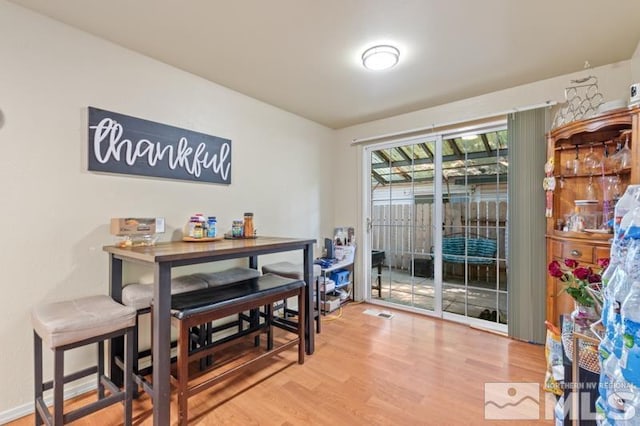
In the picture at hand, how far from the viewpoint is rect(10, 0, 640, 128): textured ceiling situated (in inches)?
64.1

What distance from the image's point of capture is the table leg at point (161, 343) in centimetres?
145

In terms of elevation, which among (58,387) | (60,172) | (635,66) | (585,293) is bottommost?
(58,387)

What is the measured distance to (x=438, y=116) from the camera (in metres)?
3.12

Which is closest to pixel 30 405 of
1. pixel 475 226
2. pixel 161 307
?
pixel 161 307

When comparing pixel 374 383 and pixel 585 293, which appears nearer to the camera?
pixel 585 293

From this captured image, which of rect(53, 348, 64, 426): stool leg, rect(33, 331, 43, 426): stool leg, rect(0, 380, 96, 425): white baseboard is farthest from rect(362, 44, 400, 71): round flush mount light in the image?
rect(0, 380, 96, 425): white baseboard

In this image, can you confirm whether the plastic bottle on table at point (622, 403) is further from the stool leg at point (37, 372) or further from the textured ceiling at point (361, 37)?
the stool leg at point (37, 372)

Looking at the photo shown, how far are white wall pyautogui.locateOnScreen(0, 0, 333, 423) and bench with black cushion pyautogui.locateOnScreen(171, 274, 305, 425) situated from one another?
2.39ft

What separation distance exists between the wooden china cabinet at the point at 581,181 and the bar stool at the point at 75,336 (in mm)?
2895

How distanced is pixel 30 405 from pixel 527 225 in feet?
12.3

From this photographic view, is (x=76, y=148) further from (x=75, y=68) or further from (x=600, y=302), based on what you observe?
(x=600, y=302)

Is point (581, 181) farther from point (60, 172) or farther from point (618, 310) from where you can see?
point (60, 172)

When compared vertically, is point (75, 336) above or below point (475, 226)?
below

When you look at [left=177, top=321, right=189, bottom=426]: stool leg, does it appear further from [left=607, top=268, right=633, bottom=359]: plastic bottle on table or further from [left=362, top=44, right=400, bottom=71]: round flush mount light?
[left=362, top=44, right=400, bottom=71]: round flush mount light
